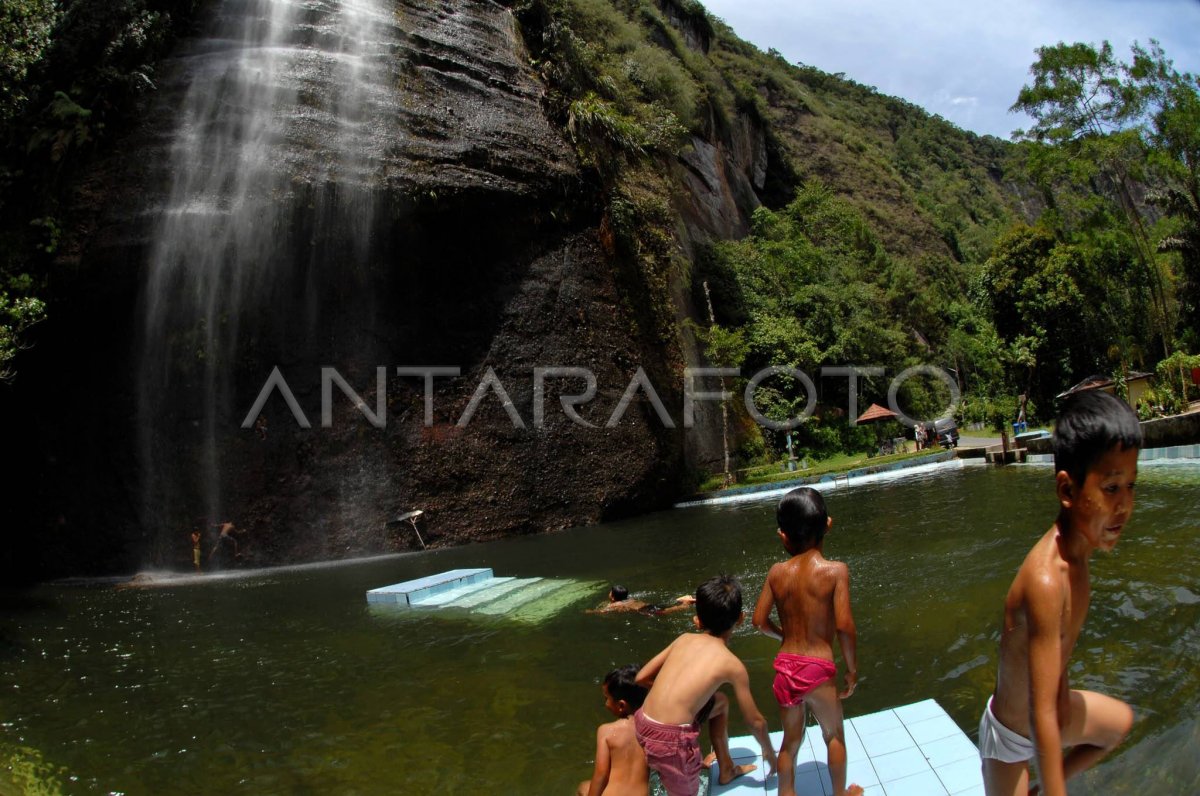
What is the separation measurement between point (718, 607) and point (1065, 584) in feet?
5.87

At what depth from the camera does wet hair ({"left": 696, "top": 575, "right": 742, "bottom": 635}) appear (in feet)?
12.1

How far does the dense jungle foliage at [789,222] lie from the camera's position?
16141mm

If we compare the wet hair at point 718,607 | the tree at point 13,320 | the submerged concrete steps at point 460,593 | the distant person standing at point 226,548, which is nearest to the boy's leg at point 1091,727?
the wet hair at point 718,607

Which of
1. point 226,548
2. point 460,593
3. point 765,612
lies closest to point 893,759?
point 765,612

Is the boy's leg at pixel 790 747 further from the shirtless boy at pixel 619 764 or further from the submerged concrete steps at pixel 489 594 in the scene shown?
the submerged concrete steps at pixel 489 594

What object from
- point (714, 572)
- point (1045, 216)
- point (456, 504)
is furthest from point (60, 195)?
point (1045, 216)

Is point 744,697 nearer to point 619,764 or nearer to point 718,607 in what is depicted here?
point 718,607

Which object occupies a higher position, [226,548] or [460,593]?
[226,548]

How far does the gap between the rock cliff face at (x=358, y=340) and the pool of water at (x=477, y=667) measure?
13.0ft

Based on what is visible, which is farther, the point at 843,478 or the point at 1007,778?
the point at 843,478

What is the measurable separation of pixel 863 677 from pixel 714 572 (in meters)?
4.16

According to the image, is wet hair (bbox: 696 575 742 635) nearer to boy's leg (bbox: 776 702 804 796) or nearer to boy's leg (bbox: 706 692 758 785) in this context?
boy's leg (bbox: 776 702 804 796)

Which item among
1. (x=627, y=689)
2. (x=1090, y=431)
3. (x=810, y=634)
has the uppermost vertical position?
(x=1090, y=431)

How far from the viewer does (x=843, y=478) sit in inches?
802
